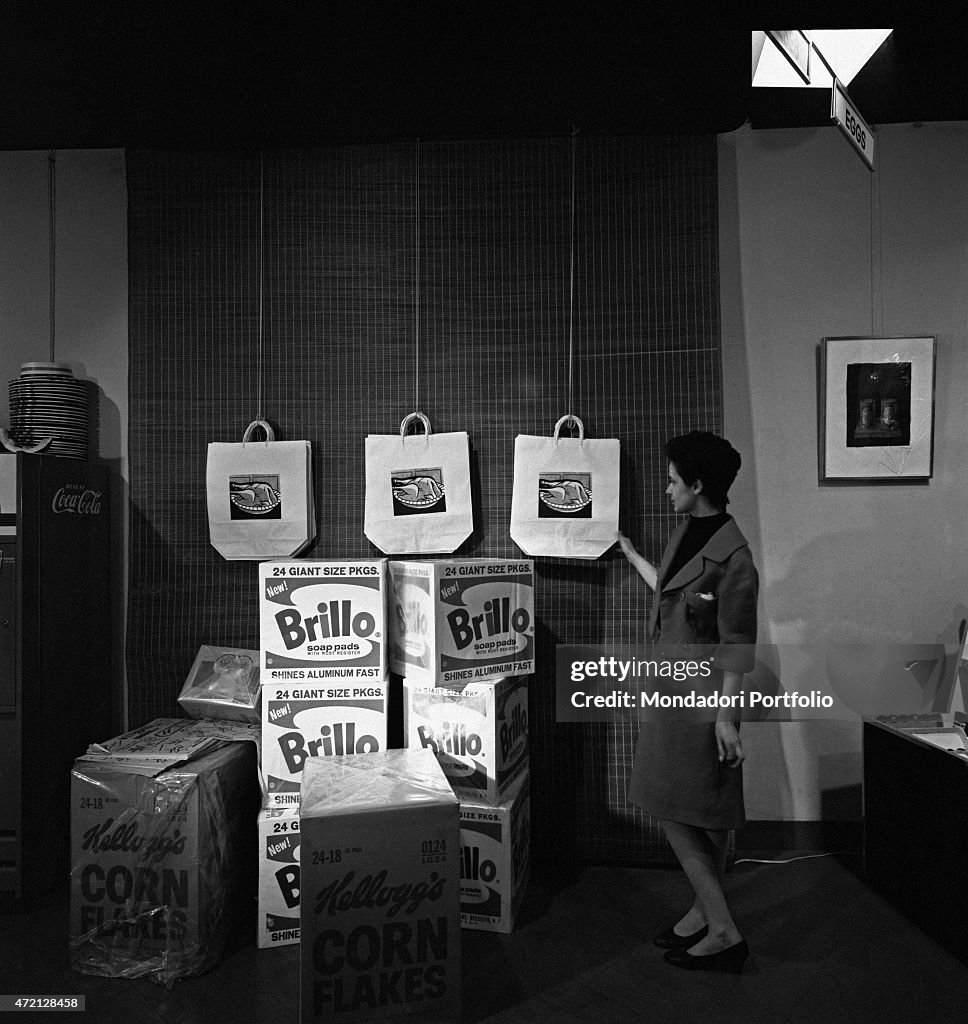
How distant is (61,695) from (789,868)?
198 cm

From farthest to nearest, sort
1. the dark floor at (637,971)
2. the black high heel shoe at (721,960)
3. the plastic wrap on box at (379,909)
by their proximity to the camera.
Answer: the black high heel shoe at (721,960) < the dark floor at (637,971) < the plastic wrap on box at (379,909)

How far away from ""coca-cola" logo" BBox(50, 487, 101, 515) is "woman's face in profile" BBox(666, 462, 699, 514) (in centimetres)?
166

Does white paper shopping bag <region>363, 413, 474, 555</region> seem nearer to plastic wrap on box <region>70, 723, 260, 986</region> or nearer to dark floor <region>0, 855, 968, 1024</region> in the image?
plastic wrap on box <region>70, 723, 260, 986</region>

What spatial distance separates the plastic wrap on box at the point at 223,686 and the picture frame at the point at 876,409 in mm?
1629

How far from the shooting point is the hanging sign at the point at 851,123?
147 centimetres

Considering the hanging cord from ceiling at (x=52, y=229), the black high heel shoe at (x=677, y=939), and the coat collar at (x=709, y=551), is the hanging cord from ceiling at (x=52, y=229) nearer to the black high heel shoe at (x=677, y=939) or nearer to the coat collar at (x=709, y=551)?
the coat collar at (x=709, y=551)

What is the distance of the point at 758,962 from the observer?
5.84ft

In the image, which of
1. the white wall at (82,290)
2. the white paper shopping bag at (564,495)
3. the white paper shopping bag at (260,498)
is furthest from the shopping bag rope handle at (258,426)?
the white paper shopping bag at (564,495)

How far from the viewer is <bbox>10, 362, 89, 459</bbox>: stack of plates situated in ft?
7.54

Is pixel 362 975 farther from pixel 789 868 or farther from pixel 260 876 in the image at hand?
pixel 789 868

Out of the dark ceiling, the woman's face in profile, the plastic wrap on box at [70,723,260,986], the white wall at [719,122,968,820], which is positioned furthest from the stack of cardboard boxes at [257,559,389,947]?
the dark ceiling

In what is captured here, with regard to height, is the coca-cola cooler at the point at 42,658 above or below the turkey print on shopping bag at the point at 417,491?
below

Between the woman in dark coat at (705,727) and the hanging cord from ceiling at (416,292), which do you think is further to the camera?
the hanging cord from ceiling at (416,292)

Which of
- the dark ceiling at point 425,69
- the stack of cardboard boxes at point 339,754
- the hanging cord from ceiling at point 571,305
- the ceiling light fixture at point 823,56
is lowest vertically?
the stack of cardboard boxes at point 339,754
